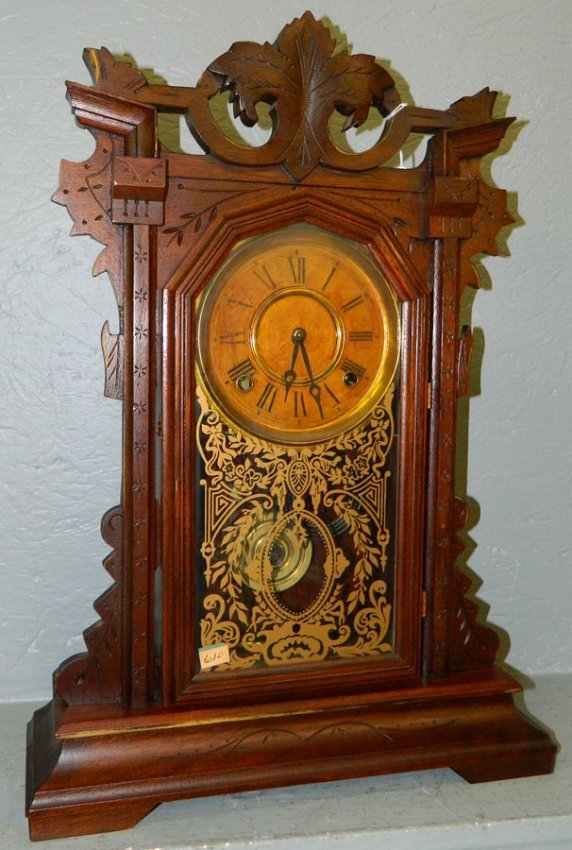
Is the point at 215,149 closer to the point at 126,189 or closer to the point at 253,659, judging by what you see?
the point at 126,189

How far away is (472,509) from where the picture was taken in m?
1.65

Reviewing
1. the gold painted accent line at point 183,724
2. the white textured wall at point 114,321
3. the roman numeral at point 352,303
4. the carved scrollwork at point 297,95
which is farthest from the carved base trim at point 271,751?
the carved scrollwork at point 297,95

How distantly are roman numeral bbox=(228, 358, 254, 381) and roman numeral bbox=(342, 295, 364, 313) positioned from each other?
0.50 feet

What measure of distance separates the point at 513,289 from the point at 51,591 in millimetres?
984

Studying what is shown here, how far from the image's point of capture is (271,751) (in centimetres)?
120

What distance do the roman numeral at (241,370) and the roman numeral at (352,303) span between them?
0.15 meters

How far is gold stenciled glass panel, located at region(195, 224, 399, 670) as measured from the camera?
47.2 inches

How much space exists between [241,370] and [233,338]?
0.15 feet

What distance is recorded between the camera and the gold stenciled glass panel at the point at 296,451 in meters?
1.20

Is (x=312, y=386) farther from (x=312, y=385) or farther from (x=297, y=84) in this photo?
(x=297, y=84)

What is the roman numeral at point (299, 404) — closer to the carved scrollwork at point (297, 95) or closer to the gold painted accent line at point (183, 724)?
the carved scrollwork at point (297, 95)

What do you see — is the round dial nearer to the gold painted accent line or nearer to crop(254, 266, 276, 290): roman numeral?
crop(254, 266, 276, 290): roman numeral

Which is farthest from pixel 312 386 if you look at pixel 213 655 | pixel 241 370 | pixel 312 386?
pixel 213 655

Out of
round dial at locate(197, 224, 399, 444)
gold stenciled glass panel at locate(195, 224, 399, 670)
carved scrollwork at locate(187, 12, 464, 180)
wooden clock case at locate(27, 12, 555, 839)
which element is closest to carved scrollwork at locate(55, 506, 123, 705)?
wooden clock case at locate(27, 12, 555, 839)
